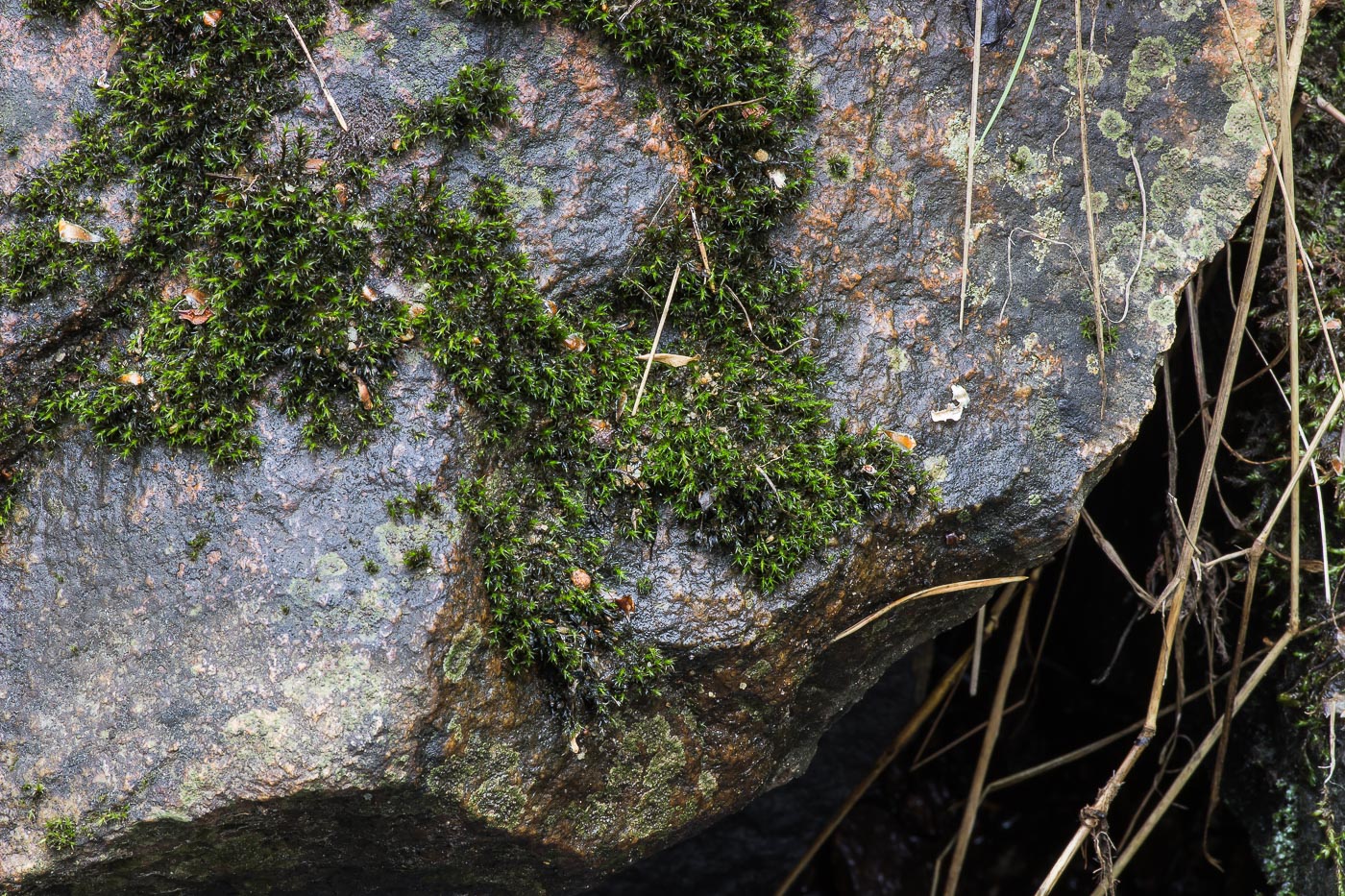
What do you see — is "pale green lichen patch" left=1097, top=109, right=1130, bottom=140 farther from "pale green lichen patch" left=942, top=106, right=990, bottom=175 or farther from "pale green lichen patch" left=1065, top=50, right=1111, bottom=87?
"pale green lichen patch" left=942, top=106, right=990, bottom=175

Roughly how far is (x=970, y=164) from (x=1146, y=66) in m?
0.70

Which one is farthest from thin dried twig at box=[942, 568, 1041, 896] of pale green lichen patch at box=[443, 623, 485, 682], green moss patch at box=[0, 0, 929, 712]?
pale green lichen patch at box=[443, 623, 485, 682]

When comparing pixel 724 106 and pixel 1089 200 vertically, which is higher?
pixel 724 106

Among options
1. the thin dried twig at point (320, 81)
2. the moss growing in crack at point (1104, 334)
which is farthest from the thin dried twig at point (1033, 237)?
the thin dried twig at point (320, 81)

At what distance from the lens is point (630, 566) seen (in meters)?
2.25

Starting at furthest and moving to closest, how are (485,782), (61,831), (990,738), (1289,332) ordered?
(990,738)
(1289,332)
(485,782)
(61,831)

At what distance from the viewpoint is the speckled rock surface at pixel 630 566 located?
6.79 ft

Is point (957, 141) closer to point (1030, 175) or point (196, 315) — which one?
point (1030, 175)

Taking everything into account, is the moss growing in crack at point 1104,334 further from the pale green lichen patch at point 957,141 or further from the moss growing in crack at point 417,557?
the moss growing in crack at point 417,557

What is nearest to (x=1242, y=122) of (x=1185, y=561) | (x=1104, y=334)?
(x=1104, y=334)

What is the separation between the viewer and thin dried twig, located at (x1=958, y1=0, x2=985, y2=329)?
2311 millimetres

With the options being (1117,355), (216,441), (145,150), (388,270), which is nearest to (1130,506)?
(1117,355)

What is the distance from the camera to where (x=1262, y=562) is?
289 cm

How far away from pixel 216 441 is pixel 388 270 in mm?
543
